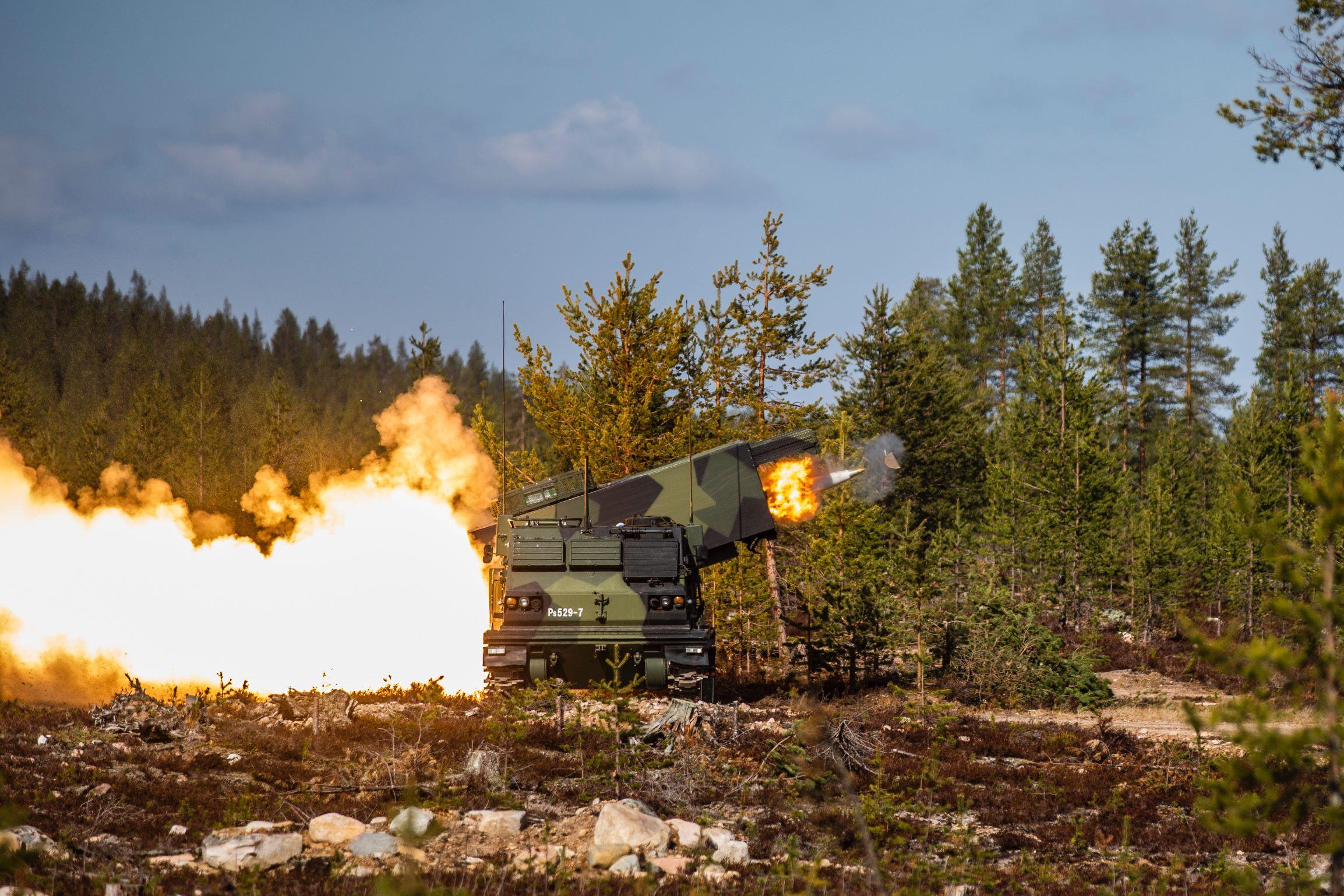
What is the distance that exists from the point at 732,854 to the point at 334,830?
365 cm

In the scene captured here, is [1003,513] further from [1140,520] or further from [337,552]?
[337,552]

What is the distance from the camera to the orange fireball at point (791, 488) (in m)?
23.3

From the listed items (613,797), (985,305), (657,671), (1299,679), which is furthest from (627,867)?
(985,305)

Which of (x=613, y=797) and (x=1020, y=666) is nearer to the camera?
(x=613, y=797)

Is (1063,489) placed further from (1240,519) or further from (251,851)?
(251,851)

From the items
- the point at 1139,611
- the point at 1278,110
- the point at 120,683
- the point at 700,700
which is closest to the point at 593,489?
the point at 700,700

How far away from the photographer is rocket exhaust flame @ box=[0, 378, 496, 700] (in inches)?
827

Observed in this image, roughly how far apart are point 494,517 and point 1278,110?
1545cm

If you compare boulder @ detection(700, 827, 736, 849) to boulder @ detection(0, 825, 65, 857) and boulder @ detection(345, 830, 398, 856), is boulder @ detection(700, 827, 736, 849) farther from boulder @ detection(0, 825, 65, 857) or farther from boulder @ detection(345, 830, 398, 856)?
boulder @ detection(0, 825, 65, 857)

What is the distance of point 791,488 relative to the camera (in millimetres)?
23672

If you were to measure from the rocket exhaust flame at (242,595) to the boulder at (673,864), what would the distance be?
10991mm

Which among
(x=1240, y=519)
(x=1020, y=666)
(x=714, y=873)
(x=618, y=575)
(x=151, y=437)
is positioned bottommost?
(x=714, y=873)

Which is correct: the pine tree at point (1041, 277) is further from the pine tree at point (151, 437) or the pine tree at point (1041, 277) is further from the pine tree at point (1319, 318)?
the pine tree at point (151, 437)

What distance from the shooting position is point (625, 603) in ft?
62.5
